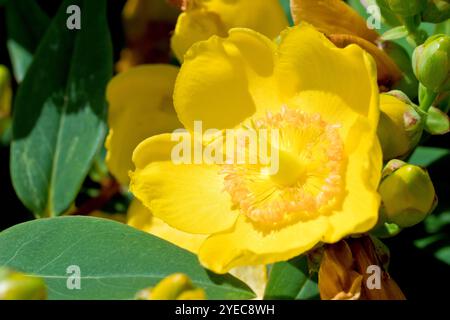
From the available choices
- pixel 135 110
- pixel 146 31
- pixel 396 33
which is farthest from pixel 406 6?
pixel 146 31

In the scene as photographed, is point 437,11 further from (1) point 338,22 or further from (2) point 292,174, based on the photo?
(2) point 292,174

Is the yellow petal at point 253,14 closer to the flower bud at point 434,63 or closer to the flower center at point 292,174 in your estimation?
the flower center at point 292,174

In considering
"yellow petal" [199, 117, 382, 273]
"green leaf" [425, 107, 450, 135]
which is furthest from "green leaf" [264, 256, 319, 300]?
"green leaf" [425, 107, 450, 135]

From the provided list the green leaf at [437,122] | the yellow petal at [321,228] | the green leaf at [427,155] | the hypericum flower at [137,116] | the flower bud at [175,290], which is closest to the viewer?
the flower bud at [175,290]

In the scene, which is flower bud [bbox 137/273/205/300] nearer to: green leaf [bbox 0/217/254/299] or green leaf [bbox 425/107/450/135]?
green leaf [bbox 0/217/254/299]

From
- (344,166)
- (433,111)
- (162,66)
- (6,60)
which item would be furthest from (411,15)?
(6,60)

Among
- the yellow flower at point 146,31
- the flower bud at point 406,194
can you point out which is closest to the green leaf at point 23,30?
the yellow flower at point 146,31
